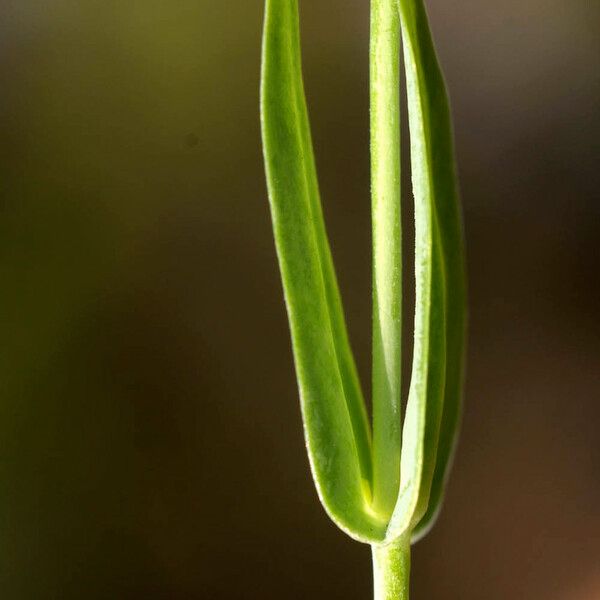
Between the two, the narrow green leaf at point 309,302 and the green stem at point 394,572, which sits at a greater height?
the narrow green leaf at point 309,302

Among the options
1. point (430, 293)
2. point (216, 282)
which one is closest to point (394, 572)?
point (430, 293)

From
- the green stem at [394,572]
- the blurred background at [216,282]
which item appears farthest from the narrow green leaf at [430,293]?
the blurred background at [216,282]

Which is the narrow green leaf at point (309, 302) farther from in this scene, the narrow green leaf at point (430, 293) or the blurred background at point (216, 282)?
the blurred background at point (216, 282)

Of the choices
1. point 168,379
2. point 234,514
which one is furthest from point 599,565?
point 168,379

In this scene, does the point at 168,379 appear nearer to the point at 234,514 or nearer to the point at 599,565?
the point at 234,514

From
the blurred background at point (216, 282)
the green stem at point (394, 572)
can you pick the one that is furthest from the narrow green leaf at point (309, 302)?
the blurred background at point (216, 282)

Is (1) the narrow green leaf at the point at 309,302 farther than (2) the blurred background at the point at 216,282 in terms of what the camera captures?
No

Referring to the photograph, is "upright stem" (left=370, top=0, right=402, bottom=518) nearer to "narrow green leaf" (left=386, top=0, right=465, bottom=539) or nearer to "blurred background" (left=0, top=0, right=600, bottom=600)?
"narrow green leaf" (left=386, top=0, right=465, bottom=539)
